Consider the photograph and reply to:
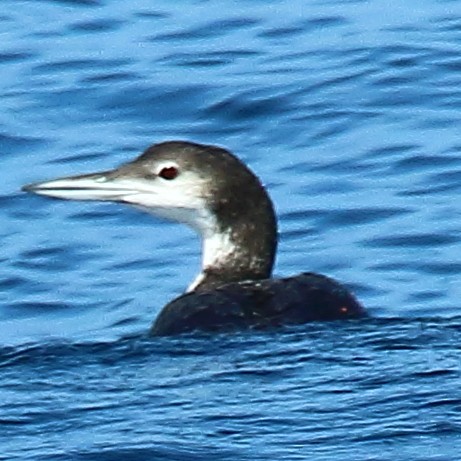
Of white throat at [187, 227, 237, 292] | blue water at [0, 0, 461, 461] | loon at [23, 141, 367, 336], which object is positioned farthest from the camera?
white throat at [187, 227, 237, 292]

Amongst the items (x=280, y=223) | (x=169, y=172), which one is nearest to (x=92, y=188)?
(x=169, y=172)

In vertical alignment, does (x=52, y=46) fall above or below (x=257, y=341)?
above

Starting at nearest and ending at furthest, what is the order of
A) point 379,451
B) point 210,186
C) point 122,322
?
point 379,451 < point 210,186 < point 122,322

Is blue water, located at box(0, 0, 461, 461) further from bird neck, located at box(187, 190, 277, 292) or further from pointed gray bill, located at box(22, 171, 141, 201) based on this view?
pointed gray bill, located at box(22, 171, 141, 201)

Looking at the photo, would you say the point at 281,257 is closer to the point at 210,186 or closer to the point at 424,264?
the point at 424,264

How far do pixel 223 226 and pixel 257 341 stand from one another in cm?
175

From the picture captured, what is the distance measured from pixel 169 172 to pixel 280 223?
88.6 inches

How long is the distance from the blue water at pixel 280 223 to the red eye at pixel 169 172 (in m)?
0.75

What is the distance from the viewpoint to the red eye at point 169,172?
39.6 ft

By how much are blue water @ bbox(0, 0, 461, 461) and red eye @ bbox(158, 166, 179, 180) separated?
746 mm

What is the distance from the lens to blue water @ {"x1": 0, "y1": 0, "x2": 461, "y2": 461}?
369 inches

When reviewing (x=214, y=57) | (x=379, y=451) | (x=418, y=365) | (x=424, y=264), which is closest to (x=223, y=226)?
(x=424, y=264)

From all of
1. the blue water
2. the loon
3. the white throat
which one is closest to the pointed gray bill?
the loon

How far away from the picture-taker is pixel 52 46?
698 inches
